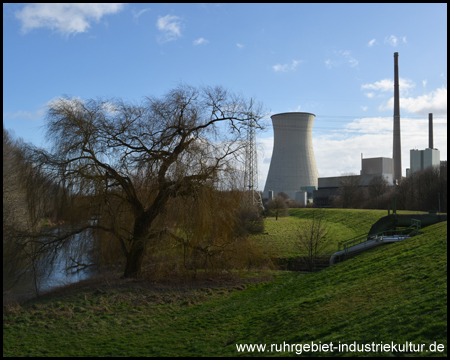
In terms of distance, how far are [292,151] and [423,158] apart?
3191 centimetres

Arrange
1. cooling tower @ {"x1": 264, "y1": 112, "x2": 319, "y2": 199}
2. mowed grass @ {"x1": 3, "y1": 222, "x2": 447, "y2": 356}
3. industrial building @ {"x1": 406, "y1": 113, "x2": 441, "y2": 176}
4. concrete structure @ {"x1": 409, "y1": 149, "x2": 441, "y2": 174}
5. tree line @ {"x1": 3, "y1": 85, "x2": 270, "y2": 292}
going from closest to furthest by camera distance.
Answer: mowed grass @ {"x1": 3, "y1": 222, "x2": 447, "y2": 356} < tree line @ {"x1": 3, "y1": 85, "x2": 270, "y2": 292} < cooling tower @ {"x1": 264, "y1": 112, "x2": 319, "y2": 199} < industrial building @ {"x1": 406, "y1": 113, "x2": 441, "y2": 176} < concrete structure @ {"x1": 409, "y1": 149, "x2": 441, "y2": 174}

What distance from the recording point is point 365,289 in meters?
8.30

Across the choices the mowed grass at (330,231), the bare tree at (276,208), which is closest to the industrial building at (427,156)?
the bare tree at (276,208)

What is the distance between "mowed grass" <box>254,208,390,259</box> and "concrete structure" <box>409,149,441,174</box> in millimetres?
28776

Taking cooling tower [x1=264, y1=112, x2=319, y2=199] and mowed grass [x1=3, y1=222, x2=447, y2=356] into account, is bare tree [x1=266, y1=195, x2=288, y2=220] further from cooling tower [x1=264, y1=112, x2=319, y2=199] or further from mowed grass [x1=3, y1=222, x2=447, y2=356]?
mowed grass [x1=3, y1=222, x2=447, y2=356]

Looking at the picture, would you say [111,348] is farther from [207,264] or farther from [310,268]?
[310,268]

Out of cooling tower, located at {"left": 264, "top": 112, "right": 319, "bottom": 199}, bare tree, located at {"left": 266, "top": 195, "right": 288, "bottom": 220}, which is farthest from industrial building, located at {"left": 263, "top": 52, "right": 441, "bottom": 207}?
bare tree, located at {"left": 266, "top": 195, "right": 288, "bottom": 220}

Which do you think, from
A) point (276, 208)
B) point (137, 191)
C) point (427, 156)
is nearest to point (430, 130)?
point (427, 156)

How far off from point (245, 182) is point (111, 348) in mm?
7444

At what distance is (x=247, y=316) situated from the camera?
29.2 ft

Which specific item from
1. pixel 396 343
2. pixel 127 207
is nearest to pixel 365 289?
pixel 396 343

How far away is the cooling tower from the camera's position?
39875mm

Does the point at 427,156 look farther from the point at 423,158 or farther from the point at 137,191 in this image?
the point at 137,191

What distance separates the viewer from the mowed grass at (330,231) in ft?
69.9
